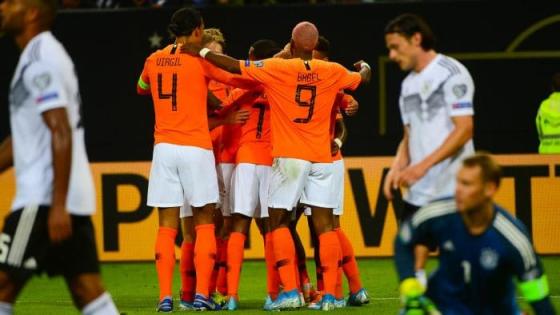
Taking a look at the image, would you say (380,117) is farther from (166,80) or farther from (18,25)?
(18,25)

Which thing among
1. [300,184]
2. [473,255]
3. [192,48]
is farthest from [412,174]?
[192,48]

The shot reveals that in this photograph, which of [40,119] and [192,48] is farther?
[192,48]

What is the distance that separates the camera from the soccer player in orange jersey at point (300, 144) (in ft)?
32.2

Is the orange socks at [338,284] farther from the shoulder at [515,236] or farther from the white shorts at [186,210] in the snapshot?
the shoulder at [515,236]

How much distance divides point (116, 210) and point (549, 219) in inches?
194

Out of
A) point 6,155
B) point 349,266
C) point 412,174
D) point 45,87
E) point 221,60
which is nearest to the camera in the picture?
point 45,87

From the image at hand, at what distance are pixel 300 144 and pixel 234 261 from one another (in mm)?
1166

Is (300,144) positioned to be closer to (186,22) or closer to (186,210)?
(186,210)

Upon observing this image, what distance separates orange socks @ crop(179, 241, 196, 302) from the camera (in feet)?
33.8

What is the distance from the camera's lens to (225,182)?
1063cm

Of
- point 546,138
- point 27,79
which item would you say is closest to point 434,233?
point 27,79

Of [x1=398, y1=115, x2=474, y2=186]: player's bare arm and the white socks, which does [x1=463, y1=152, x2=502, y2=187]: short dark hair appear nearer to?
[x1=398, y1=115, x2=474, y2=186]: player's bare arm

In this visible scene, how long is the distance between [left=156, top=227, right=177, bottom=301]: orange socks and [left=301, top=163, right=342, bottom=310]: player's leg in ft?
3.67

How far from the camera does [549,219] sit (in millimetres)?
14008
